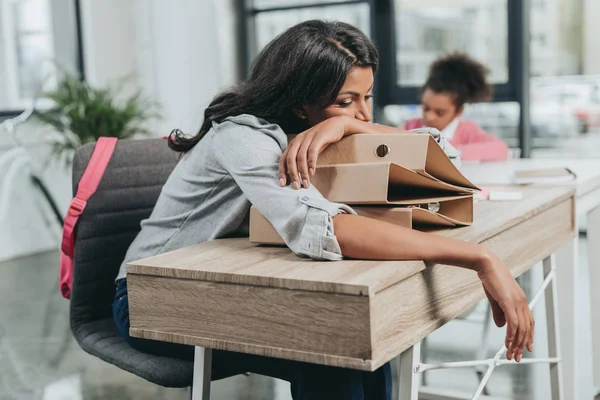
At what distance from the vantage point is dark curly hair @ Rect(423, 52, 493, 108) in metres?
3.03

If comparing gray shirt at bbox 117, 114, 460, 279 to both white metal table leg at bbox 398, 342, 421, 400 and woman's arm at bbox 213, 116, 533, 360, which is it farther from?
white metal table leg at bbox 398, 342, 421, 400

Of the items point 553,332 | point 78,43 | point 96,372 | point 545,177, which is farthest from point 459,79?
point 78,43

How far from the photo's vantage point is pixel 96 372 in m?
2.48

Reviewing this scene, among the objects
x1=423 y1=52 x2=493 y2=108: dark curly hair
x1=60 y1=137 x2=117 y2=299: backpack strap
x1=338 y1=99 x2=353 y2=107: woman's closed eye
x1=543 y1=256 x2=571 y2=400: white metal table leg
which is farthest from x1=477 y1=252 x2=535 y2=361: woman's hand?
x1=423 y1=52 x2=493 y2=108: dark curly hair

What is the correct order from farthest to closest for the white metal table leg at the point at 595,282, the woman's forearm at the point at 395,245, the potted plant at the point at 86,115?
the potted plant at the point at 86,115 → the white metal table leg at the point at 595,282 → the woman's forearm at the point at 395,245

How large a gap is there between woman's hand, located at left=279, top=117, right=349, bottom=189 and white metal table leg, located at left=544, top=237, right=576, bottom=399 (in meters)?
0.85

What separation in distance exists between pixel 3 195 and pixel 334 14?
2558 millimetres

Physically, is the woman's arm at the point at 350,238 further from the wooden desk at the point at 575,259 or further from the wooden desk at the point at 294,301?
the wooden desk at the point at 575,259

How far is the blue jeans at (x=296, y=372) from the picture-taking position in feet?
3.87

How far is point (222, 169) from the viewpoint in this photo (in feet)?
4.29

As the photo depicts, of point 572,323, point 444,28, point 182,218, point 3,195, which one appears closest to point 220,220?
point 182,218

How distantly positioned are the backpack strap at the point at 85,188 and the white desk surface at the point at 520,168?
92 cm

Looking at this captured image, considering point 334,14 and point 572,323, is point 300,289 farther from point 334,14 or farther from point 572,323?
point 334,14

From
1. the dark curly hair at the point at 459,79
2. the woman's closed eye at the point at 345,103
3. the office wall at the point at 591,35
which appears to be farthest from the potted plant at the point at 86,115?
the woman's closed eye at the point at 345,103
